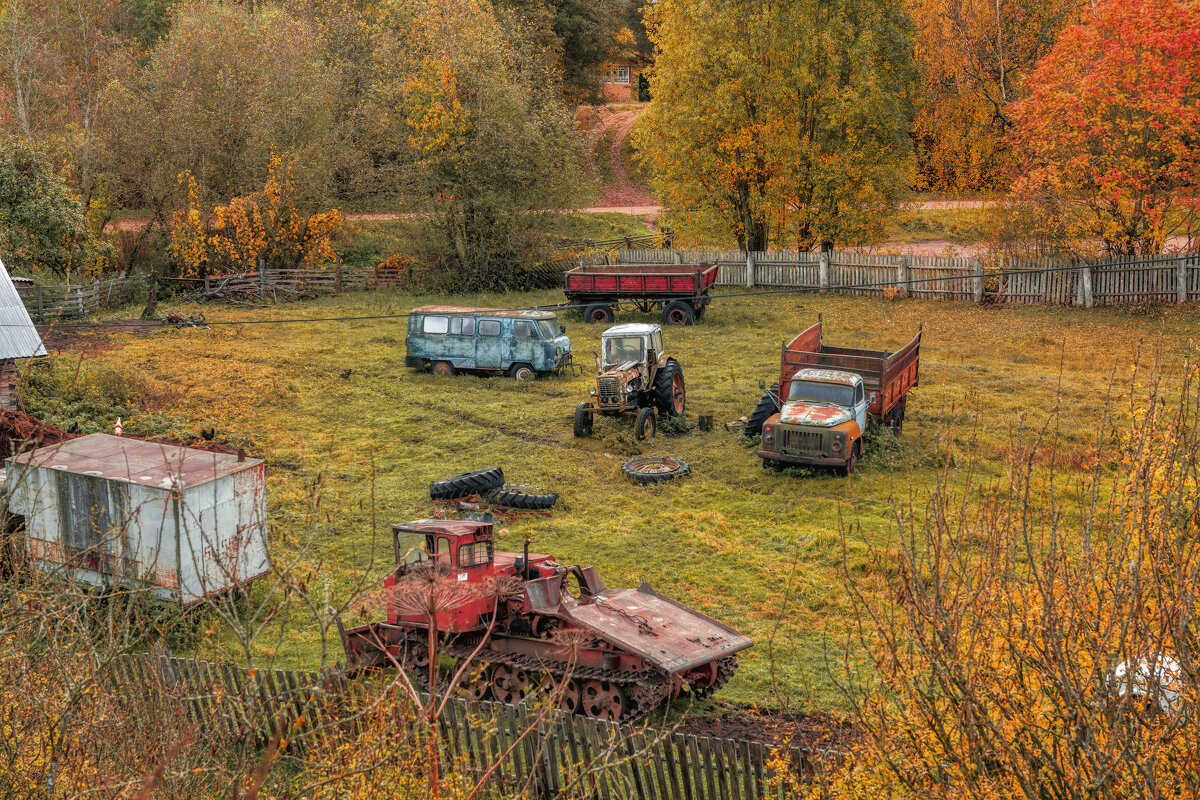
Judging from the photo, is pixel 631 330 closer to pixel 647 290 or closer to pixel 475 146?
pixel 647 290

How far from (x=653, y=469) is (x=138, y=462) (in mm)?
8435

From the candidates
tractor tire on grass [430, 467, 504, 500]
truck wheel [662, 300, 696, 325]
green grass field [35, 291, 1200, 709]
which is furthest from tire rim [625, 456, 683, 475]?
truck wheel [662, 300, 696, 325]

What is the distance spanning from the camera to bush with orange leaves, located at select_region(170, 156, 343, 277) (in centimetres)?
3581

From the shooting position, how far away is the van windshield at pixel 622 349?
20.8 m

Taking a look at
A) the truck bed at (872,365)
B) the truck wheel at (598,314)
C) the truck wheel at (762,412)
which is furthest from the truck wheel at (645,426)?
the truck wheel at (598,314)

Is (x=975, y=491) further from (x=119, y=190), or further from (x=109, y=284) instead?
(x=119, y=190)

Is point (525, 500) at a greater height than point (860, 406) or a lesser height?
lesser

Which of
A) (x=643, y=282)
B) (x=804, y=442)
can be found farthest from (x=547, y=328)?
(x=804, y=442)

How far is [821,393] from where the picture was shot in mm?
17828

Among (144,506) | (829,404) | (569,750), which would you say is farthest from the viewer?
(829,404)

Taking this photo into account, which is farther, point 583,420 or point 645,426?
point 583,420

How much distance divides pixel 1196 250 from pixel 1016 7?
17606 mm

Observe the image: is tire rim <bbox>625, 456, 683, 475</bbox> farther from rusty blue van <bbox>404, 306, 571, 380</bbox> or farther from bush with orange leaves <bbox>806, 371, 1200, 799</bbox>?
bush with orange leaves <bbox>806, 371, 1200, 799</bbox>

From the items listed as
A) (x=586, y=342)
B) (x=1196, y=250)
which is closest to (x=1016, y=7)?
(x=1196, y=250)
